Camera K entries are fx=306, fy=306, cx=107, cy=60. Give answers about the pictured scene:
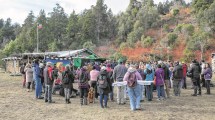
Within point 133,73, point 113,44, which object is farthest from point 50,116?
point 113,44

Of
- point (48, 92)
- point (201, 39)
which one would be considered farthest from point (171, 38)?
point (48, 92)

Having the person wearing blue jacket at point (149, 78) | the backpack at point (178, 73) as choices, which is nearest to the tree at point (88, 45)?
the backpack at point (178, 73)

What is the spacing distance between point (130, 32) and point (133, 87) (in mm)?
53583

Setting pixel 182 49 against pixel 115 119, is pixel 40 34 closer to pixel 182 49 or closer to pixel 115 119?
pixel 182 49

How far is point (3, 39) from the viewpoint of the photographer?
93125mm

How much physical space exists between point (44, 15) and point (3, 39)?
3042cm

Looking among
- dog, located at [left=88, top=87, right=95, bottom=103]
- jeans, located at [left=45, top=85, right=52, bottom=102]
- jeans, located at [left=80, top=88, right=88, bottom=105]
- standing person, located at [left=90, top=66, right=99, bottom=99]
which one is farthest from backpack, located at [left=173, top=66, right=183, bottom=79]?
jeans, located at [left=45, top=85, right=52, bottom=102]

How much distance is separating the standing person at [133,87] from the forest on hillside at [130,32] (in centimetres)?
3584

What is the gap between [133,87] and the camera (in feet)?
34.7

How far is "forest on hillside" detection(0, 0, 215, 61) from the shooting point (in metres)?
48.3

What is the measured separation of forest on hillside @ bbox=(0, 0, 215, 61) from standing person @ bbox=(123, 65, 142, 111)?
35.8 meters

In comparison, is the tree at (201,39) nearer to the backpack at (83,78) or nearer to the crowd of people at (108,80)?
the crowd of people at (108,80)

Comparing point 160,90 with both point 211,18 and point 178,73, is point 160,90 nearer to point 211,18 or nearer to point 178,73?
point 178,73

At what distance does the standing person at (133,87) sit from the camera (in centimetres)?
1049
